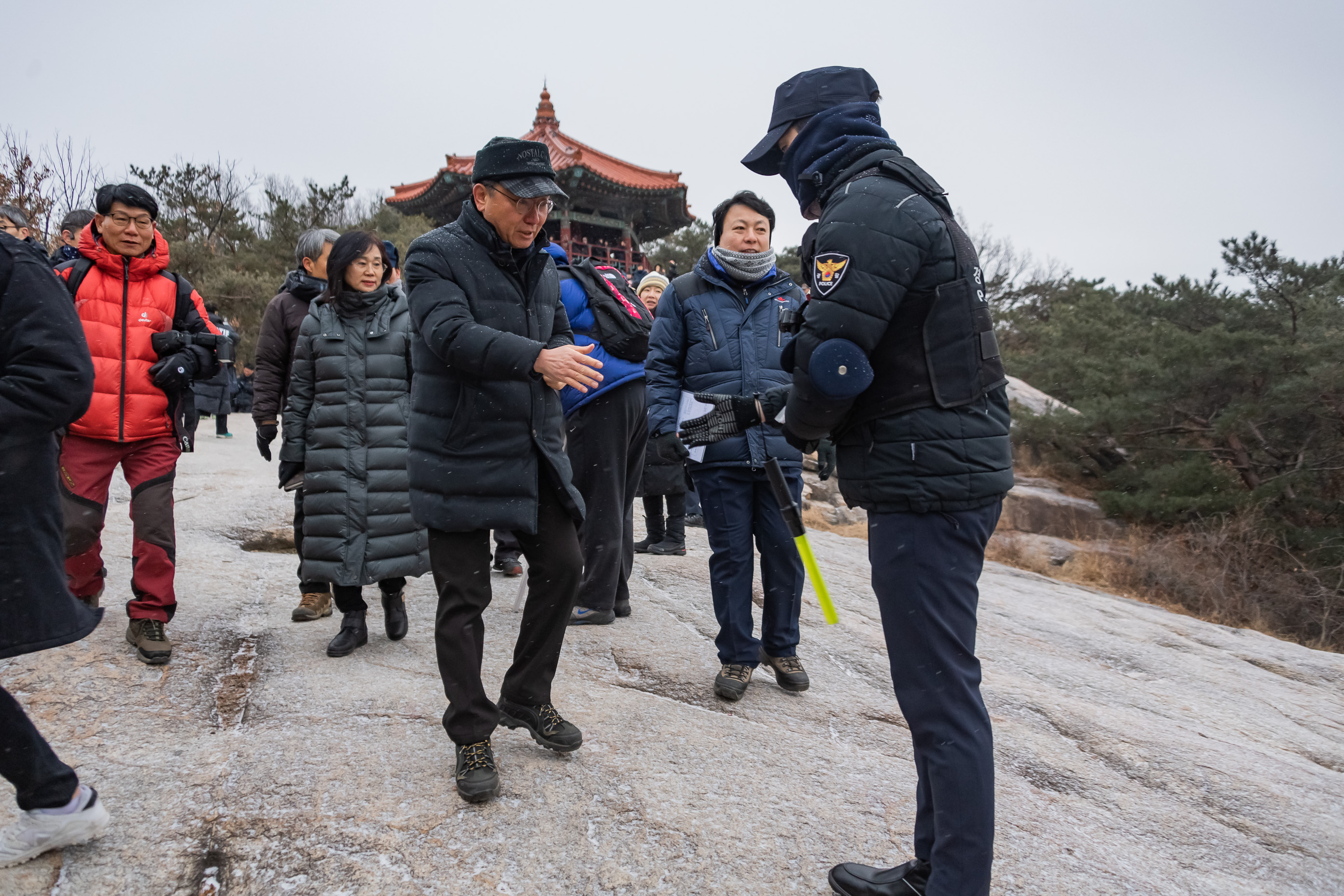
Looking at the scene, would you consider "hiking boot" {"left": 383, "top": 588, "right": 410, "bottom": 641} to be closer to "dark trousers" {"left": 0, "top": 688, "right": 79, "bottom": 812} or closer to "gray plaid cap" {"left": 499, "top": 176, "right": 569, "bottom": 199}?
"dark trousers" {"left": 0, "top": 688, "right": 79, "bottom": 812}

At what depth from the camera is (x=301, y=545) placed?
12.1 feet

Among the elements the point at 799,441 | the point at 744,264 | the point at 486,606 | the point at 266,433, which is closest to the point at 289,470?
the point at 266,433

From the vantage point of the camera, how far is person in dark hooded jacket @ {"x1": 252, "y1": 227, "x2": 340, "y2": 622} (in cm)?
391

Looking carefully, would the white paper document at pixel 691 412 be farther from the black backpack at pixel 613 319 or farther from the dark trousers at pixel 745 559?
the black backpack at pixel 613 319

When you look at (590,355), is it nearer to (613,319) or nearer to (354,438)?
(613,319)

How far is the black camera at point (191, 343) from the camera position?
338cm

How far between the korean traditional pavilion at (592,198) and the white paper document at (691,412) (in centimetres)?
1709

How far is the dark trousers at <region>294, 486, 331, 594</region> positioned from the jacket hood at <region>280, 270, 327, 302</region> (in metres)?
0.98

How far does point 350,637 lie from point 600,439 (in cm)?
143

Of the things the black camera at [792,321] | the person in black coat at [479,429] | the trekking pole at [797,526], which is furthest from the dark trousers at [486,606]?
the black camera at [792,321]

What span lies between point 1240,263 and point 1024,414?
374cm

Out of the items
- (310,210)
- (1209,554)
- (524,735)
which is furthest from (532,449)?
(310,210)

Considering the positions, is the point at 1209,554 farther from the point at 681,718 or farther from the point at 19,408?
the point at 19,408

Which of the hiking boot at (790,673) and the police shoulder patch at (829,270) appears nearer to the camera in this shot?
the police shoulder patch at (829,270)
